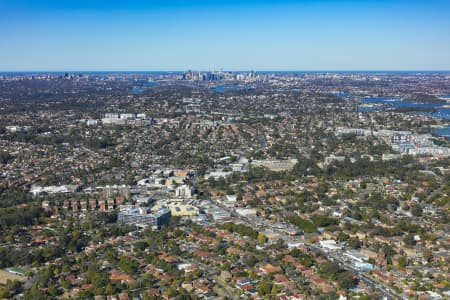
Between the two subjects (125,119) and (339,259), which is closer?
(339,259)

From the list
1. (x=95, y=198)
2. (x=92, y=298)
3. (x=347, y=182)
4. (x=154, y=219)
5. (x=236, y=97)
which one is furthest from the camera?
(x=236, y=97)

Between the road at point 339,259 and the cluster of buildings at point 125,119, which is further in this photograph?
the cluster of buildings at point 125,119

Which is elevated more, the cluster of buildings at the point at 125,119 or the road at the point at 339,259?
the cluster of buildings at the point at 125,119

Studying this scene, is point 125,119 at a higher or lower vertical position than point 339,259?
higher

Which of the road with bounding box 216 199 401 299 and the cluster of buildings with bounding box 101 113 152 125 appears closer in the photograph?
the road with bounding box 216 199 401 299

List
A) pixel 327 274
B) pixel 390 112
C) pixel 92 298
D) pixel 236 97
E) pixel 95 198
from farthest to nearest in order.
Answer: pixel 236 97 < pixel 390 112 < pixel 95 198 < pixel 327 274 < pixel 92 298

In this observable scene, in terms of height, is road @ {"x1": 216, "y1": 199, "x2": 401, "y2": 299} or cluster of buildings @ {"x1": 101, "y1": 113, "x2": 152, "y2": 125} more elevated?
cluster of buildings @ {"x1": 101, "y1": 113, "x2": 152, "y2": 125}

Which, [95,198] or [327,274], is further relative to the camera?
[95,198]

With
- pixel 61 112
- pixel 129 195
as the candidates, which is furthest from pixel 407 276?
pixel 61 112

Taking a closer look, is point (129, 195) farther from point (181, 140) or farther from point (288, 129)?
point (288, 129)

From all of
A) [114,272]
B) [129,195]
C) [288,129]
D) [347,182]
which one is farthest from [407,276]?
[288,129]
